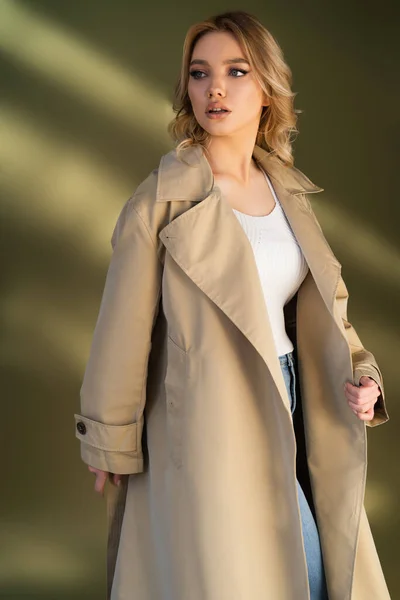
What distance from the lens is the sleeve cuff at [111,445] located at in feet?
5.90

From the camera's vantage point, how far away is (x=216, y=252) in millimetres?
1698

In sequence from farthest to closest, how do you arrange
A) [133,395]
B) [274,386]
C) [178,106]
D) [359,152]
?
[359,152] < [178,106] < [133,395] < [274,386]

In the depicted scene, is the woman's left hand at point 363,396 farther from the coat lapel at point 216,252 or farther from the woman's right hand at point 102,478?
the woman's right hand at point 102,478

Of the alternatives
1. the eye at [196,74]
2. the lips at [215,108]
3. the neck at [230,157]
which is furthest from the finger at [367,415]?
the eye at [196,74]

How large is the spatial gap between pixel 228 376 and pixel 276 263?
278 mm

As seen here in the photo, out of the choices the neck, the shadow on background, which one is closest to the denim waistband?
the neck

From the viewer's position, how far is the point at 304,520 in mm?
1843

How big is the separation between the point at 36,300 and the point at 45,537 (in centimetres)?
80

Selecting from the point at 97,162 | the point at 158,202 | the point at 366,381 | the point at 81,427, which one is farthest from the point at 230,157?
the point at 97,162

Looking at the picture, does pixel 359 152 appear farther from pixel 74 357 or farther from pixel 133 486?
pixel 133 486

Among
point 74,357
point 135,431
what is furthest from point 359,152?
point 135,431

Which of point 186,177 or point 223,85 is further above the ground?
point 223,85

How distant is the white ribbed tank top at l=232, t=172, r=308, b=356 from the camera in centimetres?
178

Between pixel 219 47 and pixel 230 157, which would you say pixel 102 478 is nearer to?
pixel 230 157
